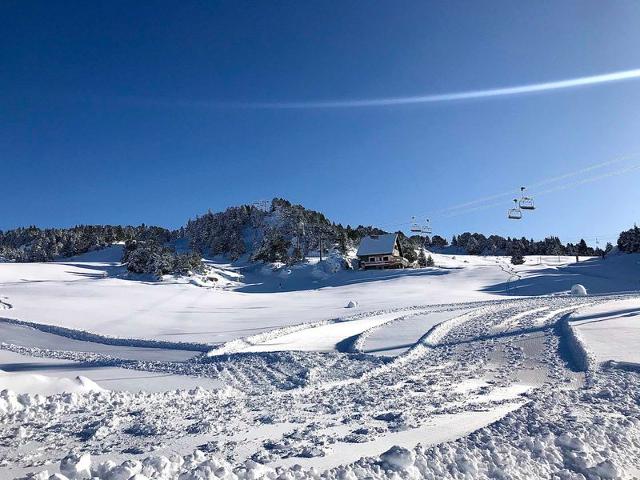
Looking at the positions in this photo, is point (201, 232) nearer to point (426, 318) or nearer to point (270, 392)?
point (426, 318)

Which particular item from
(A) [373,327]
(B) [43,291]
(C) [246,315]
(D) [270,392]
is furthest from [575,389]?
(B) [43,291]

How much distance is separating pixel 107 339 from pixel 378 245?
195 feet

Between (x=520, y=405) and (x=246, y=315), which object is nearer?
(x=520, y=405)

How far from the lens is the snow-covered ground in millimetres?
6418

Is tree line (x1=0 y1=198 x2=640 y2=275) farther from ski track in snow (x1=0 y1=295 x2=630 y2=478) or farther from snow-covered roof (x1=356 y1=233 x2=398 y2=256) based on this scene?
ski track in snow (x1=0 y1=295 x2=630 y2=478)

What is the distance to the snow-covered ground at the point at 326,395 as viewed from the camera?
6418 millimetres

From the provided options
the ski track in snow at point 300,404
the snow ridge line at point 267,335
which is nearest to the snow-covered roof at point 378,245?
the snow ridge line at point 267,335

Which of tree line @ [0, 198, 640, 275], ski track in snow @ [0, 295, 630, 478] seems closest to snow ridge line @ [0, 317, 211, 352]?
ski track in snow @ [0, 295, 630, 478]

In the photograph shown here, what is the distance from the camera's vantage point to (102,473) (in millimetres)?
Result: 5691

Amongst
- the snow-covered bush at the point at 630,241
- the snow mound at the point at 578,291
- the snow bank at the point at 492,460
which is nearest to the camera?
the snow bank at the point at 492,460

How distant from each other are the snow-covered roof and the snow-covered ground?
4757 cm

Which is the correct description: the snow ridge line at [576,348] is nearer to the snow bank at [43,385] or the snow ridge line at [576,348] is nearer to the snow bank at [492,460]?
the snow bank at [492,460]

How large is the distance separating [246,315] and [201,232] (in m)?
87.9

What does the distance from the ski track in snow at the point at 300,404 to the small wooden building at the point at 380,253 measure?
189 ft
